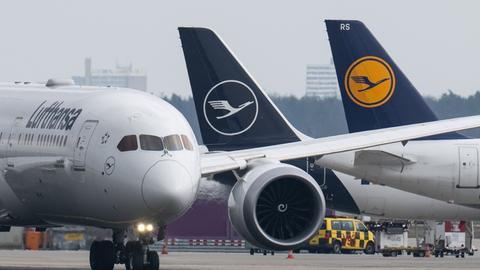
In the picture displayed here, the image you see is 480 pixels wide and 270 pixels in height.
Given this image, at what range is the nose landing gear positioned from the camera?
3112 cm

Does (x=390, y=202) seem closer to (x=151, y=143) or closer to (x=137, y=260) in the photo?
(x=137, y=260)

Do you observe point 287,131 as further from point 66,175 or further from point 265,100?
point 66,175

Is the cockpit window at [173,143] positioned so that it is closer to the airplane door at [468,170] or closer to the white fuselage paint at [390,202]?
the airplane door at [468,170]

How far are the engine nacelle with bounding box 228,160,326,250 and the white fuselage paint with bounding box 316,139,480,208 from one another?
54.8 feet

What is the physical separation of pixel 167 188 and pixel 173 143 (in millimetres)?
1538

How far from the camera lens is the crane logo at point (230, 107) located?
52.1 m

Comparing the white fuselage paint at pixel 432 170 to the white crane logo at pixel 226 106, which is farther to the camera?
the white crane logo at pixel 226 106

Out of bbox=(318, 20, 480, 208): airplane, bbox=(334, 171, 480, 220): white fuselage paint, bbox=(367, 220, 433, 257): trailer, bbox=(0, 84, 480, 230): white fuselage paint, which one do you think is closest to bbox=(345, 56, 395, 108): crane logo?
bbox=(318, 20, 480, 208): airplane

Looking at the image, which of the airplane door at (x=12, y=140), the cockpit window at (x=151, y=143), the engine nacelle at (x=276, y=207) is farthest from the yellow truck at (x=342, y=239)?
the cockpit window at (x=151, y=143)

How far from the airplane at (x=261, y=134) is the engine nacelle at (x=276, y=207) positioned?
18.9m

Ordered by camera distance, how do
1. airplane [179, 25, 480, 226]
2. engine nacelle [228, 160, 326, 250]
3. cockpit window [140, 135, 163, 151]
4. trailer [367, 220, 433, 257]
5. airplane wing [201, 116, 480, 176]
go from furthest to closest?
trailer [367, 220, 433, 257] < airplane [179, 25, 480, 226] < airplane wing [201, 116, 480, 176] < engine nacelle [228, 160, 326, 250] < cockpit window [140, 135, 163, 151]

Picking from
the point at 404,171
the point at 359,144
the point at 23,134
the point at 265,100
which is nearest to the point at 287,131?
the point at 265,100

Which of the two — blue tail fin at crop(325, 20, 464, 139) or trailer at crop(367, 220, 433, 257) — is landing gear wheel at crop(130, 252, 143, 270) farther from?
trailer at crop(367, 220, 433, 257)

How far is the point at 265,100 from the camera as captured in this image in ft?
175
